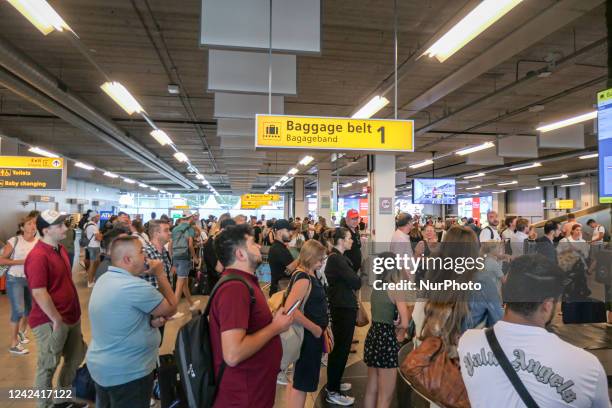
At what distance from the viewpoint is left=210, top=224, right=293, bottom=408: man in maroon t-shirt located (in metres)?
1.68

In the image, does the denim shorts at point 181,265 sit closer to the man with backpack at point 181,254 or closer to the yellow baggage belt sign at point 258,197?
the man with backpack at point 181,254

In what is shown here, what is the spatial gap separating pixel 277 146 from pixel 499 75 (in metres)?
5.36

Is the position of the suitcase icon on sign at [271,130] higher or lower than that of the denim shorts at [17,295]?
higher

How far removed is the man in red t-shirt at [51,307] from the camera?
115 inches

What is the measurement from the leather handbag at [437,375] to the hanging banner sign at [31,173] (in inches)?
414

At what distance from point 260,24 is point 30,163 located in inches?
341

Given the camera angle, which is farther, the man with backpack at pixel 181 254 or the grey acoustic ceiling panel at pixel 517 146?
the grey acoustic ceiling panel at pixel 517 146

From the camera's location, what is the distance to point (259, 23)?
418 cm

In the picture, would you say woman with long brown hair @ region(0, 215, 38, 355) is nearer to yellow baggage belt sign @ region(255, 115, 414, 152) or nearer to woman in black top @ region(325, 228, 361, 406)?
yellow baggage belt sign @ region(255, 115, 414, 152)

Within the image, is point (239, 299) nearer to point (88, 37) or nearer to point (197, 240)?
point (88, 37)

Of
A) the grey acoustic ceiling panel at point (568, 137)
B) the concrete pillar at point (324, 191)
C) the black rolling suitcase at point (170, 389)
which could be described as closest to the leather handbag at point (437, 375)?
the black rolling suitcase at point (170, 389)

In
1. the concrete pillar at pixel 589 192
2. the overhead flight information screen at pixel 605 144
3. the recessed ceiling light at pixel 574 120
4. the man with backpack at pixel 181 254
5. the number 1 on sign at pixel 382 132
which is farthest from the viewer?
the concrete pillar at pixel 589 192

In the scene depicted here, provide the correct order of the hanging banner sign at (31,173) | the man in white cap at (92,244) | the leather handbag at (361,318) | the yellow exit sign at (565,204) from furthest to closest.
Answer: the yellow exit sign at (565,204)
the hanging banner sign at (31,173)
the man in white cap at (92,244)
the leather handbag at (361,318)

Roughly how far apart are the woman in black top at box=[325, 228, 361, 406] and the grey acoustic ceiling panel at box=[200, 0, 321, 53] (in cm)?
231
